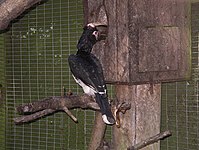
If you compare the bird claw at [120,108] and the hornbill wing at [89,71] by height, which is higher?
the hornbill wing at [89,71]

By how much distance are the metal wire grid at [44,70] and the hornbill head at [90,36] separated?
0.38 metres

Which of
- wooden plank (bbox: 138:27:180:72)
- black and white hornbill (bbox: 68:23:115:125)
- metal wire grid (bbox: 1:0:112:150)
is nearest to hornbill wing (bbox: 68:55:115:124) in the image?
black and white hornbill (bbox: 68:23:115:125)

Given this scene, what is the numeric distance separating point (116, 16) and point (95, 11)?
0.19 meters

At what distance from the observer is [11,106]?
9.47 ft

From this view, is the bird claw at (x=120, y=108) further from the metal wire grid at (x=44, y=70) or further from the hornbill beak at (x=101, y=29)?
the metal wire grid at (x=44, y=70)

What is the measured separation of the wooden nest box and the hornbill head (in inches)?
1.5

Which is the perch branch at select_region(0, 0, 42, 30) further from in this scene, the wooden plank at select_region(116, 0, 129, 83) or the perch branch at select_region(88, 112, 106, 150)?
the perch branch at select_region(88, 112, 106, 150)

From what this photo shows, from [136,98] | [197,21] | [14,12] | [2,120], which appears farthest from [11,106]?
[197,21]

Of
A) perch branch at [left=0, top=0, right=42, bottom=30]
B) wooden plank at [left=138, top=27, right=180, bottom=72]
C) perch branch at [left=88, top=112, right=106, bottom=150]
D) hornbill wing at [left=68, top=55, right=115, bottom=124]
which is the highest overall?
perch branch at [left=0, top=0, right=42, bottom=30]

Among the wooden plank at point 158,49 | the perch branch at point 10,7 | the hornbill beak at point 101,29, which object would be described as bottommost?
the wooden plank at point 158,49

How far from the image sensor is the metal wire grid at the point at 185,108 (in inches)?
89.4

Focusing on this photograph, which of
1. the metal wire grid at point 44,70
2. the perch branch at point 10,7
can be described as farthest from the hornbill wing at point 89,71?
the metal wire grid at point 44,70

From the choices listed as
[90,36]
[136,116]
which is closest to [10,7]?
[90,36]

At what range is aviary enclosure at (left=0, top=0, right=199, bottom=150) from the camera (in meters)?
2.01
